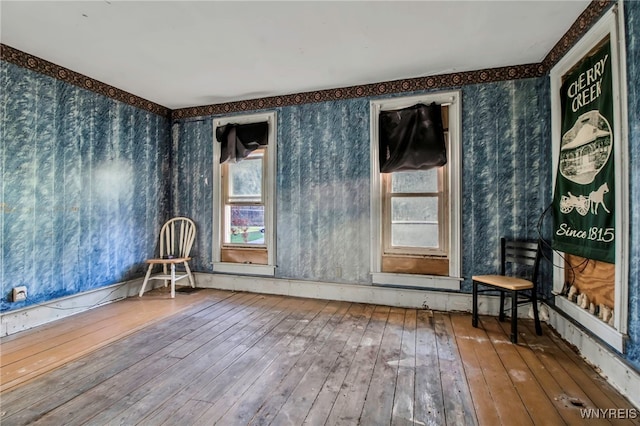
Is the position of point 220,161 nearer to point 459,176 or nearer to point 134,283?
point 134,283

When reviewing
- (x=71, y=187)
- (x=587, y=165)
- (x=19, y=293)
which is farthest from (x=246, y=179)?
(x=587, y=165)

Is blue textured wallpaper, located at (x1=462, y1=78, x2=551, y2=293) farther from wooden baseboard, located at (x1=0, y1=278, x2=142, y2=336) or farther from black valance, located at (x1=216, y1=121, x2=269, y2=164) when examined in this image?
wooden baseboard, located at (x1=0, y1=278, x2=142, y2=336)

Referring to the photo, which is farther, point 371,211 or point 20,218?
point 371,211

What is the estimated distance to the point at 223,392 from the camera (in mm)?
1869

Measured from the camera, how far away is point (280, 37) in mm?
2609

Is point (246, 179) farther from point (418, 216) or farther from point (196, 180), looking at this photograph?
point (418, 216)

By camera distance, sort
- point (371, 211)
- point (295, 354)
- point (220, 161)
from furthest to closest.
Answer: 1. point (220, 161)
2. point (371, 211)
3. point (295, 354)

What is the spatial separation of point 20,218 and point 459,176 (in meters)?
4.43

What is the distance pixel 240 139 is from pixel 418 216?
2.61 metres

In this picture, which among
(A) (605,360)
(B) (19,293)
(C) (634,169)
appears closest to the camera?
(C) (634,169)

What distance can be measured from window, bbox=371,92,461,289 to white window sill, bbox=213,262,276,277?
4.67 ft

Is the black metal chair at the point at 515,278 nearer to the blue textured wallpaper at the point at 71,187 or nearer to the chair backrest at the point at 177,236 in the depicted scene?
the chair backrest at the point at 177,236

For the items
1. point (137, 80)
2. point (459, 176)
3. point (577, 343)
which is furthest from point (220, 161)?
point (577, 343)

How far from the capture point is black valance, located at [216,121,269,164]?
410 centimetres
